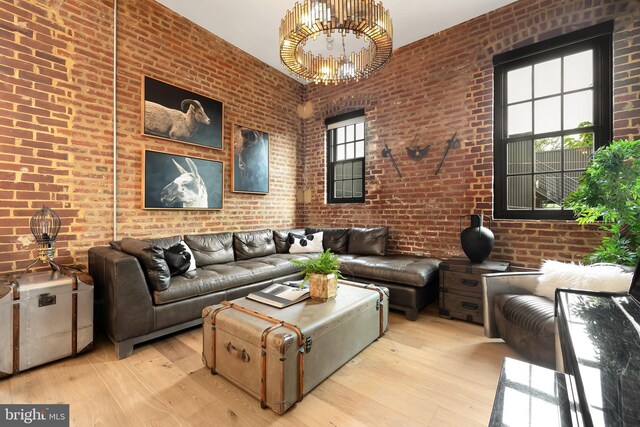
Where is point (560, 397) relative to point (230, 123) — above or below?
below

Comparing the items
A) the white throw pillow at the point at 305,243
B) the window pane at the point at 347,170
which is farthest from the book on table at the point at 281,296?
the window pane at the point at 347,170

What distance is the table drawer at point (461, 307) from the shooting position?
9.03 ft

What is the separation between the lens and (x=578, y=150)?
286 cm

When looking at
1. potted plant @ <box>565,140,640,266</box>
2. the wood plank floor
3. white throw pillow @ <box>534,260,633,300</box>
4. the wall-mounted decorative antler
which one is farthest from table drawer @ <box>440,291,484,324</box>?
the wall-mounted decorative antler

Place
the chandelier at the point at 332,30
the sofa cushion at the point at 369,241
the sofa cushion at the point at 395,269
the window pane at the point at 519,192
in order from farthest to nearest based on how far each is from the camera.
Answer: the sofa cushion at the point at 369,241
the window pane at the point at 519,192
the sofa cushion at the point at 395,269
the chandelier at the point at 332,30

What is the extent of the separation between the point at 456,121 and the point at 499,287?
2.20 meters

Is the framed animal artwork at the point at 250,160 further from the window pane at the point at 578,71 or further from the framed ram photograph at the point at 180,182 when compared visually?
the window pane at the point at 578,71

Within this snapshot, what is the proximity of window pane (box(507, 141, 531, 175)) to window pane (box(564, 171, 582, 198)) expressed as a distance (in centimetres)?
34

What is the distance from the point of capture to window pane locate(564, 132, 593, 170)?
2.80m

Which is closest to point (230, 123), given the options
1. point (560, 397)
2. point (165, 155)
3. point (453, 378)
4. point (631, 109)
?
point (165, 155)

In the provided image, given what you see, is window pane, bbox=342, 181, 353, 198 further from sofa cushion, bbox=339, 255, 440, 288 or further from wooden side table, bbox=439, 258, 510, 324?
wooden side table, bbox=439, 258, 510, 324

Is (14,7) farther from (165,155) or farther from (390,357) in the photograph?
(390,357)

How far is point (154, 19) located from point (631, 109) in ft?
16.8

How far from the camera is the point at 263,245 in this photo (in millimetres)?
3973
